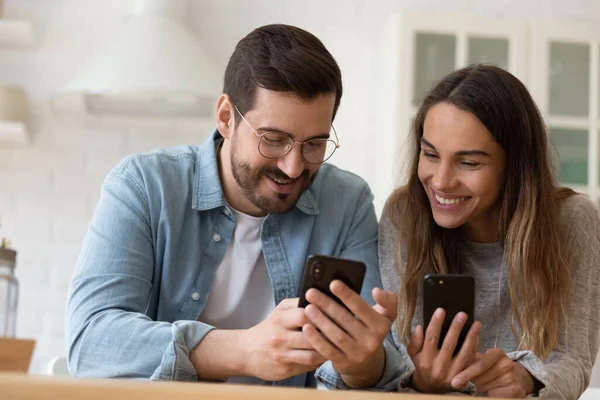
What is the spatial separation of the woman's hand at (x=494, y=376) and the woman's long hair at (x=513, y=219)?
0.79 ft

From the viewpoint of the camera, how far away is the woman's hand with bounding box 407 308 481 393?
4.90 ft

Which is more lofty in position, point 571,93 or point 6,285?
point 571,93

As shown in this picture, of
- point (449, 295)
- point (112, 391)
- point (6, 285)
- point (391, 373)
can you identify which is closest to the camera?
point (112, 391)

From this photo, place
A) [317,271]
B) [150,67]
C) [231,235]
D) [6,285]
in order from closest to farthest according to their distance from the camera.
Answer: [6,285], [317,271], [231,235], [150,67]

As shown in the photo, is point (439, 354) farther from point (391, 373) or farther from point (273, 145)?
point (273, 145)

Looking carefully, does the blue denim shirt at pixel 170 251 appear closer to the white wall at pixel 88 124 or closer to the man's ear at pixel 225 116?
the man's ear at pixel 225 116

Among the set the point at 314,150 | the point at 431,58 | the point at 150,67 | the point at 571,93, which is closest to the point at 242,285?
the point at 314,150

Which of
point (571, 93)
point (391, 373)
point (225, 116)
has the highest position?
point (571, 93)

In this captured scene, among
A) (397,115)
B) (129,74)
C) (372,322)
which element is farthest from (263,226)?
(397,115)

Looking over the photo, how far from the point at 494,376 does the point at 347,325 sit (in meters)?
0.34

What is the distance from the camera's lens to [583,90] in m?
3.58

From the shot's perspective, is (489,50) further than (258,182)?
Yes

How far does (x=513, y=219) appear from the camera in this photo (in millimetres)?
1927

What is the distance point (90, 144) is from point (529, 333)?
2312mm
